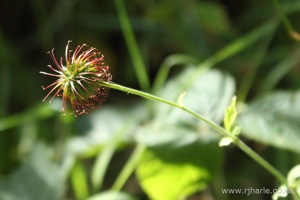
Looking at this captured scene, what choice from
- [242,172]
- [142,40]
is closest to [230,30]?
[142,40]

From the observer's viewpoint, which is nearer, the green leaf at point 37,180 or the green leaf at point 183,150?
the green leaf at point 183,150

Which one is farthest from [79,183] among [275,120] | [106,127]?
[275,120]

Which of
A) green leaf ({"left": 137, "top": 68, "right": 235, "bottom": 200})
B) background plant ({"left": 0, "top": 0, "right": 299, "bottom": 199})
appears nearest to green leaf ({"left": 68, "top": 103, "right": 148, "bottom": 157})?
background plant ({"left": 0, "top": 0, "right": 299, "bottom": 199})

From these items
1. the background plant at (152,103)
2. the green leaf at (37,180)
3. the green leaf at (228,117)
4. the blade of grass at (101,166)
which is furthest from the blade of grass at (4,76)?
the green leaf at (228,117)

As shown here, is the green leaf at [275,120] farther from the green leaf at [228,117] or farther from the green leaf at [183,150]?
the green leaf at [228,117]

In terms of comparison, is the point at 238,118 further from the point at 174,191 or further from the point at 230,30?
the point at 230,30

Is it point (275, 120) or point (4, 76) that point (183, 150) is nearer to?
point (275, 120)
